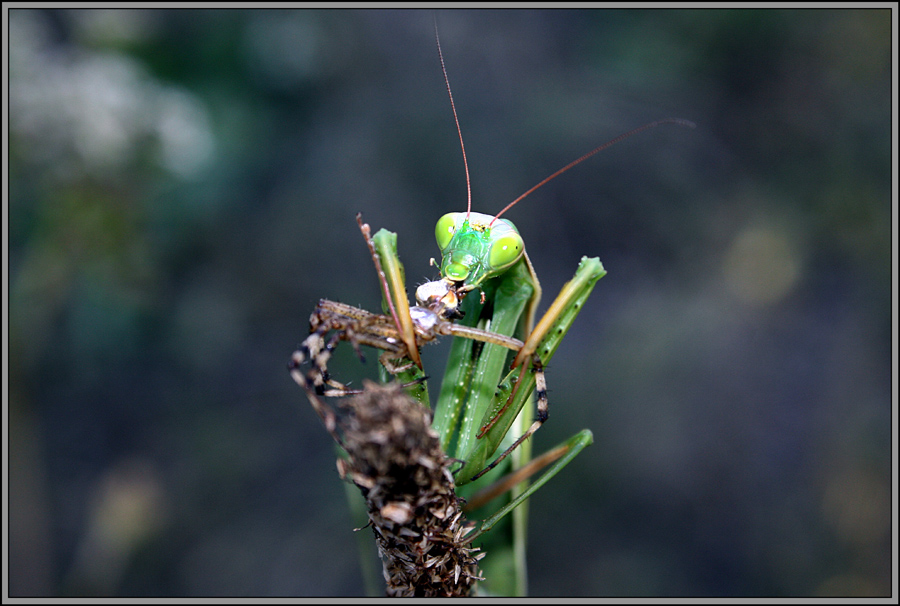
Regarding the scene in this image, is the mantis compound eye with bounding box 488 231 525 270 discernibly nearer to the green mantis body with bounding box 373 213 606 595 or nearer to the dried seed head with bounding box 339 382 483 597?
the green mantis body with bounding box 373 213 606 595

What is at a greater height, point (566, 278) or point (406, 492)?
point (406, 492)

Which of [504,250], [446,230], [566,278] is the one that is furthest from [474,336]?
[566,278]

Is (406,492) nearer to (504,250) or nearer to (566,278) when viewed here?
(504,250)

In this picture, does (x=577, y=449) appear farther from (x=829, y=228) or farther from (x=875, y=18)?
(x=875, y=18)

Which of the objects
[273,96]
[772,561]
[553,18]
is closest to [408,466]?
[273,96]

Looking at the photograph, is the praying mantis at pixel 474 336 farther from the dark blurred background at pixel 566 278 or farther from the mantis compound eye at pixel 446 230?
the dark blurred background at pixel 566 278

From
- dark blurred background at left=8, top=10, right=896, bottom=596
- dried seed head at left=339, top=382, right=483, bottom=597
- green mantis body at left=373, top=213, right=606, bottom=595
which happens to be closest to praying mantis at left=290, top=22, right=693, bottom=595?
Result: green mantis body at left=373, top=213, right=606, bottom=595

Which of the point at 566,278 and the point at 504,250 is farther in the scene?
the point at 566,278
